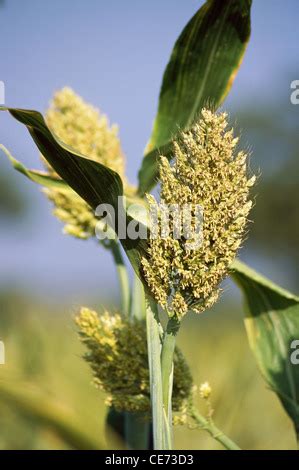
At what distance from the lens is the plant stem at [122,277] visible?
0.96 m

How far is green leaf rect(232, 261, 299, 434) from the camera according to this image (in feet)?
3.01

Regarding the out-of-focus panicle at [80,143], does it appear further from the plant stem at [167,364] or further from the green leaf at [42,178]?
the plant stem at [167,364]

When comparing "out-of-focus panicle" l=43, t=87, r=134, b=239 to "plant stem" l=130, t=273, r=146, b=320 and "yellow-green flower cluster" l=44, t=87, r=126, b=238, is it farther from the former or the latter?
"plant stem" l=130, t=273, r=146, b=320

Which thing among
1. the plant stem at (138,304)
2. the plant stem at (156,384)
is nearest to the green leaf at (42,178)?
the plant stem at (138,304)

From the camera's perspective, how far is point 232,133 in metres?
0.57

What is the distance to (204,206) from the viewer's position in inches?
21.3

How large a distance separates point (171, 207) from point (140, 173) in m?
0.43

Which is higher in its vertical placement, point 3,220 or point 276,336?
point 3,220

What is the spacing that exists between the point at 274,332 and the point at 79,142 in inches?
14.7

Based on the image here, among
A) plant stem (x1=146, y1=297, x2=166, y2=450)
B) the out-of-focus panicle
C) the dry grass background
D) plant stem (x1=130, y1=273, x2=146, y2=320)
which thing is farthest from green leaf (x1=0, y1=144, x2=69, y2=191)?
the dry grass background

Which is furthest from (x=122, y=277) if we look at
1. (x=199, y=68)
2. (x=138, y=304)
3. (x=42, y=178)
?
(x=199, y=68)

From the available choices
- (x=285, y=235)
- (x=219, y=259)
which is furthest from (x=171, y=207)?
(x=285, y=235)

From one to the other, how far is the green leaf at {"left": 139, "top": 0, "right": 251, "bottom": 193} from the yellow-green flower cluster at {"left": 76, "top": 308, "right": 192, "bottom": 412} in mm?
255
